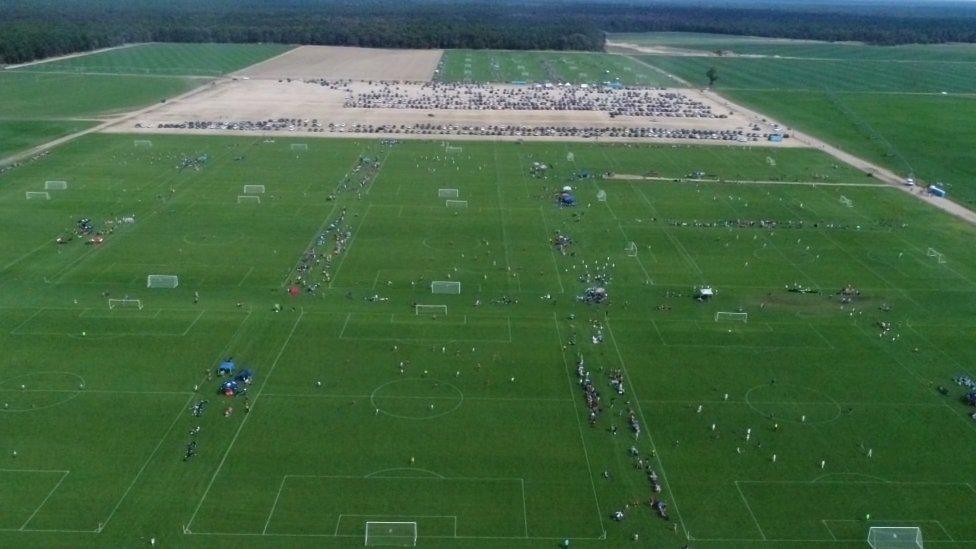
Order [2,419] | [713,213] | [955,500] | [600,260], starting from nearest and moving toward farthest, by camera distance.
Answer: [955,500] < [2,419] < [600,260] < [713,213]

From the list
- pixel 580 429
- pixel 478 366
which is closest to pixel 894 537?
pixel 580 429

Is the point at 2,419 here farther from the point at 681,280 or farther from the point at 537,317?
the point at 681,280

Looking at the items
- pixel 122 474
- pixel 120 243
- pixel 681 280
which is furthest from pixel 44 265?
pixel 681 280

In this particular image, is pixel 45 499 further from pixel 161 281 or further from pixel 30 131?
pixel 30 131

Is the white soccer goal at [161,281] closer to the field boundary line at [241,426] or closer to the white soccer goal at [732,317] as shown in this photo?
Answer: the field boundary line at [241,426]

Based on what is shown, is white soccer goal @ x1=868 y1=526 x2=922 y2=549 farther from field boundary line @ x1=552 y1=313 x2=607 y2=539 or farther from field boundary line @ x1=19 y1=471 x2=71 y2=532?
field boundary line @ x1=19 y1=471 x2=71 y2=532

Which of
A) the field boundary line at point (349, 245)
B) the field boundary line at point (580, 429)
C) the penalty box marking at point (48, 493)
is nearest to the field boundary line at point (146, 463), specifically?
the penalty box marking at point (48, 493)
